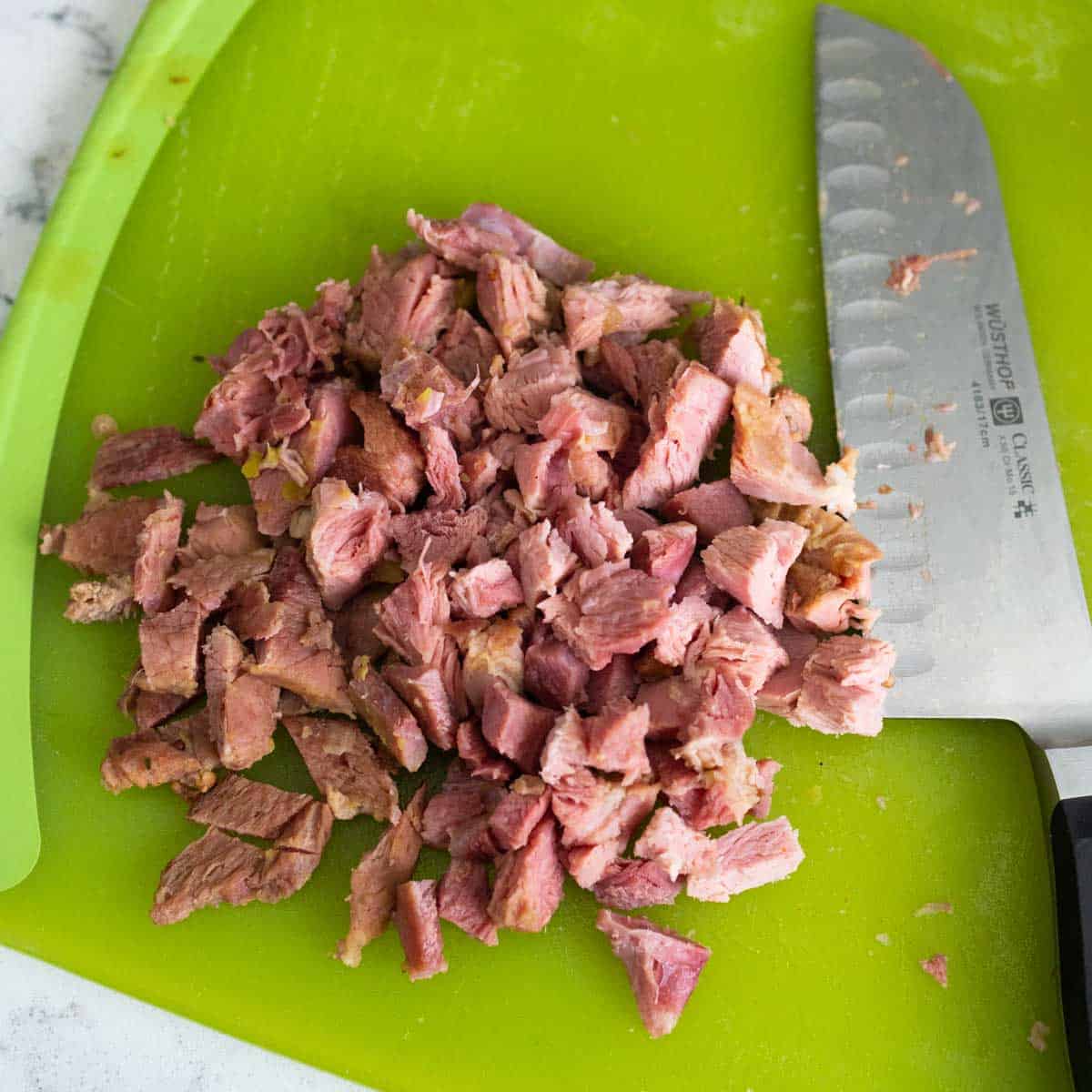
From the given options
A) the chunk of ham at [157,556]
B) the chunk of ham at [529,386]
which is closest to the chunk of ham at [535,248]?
the chunk of ham at [529,386]

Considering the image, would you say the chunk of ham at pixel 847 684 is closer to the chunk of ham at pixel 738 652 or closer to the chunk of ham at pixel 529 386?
the chunk of ham at pixel 738 652

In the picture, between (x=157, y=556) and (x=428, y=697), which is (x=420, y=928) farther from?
(x=157, y=556)

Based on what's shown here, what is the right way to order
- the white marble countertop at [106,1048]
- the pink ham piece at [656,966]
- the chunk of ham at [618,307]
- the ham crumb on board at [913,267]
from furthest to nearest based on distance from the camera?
the ham crumb on board at [913,267] → the chunk of ham at [618,307] → the white marble countertop at [106,1048] → the pink ham piece at [656,966]

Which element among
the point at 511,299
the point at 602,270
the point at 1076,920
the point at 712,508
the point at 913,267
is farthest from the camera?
the point at 602,270

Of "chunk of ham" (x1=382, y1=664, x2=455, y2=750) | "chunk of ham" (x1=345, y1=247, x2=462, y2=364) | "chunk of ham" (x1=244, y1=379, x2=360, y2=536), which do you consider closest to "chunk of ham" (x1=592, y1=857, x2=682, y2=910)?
"chunk of ham" (x1=382, y1=664, x2=455, y2=750)

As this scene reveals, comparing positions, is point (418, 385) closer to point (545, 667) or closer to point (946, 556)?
point (545, 667)

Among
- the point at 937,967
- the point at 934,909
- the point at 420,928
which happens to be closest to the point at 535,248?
the point at 420,928

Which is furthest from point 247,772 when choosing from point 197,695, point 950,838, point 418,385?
point 950,838
